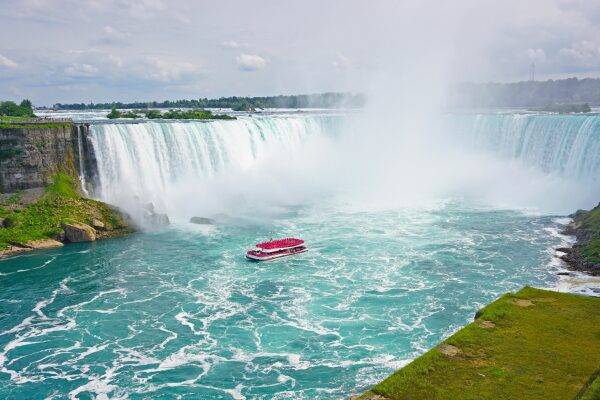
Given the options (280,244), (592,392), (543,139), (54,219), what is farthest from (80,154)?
(543,139)

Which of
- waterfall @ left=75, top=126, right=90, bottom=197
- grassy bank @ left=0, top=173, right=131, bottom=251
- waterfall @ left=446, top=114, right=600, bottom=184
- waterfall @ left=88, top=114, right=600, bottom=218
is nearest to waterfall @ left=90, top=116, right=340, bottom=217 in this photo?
waterfall @ left=88, top=114, right=600, bottom=218

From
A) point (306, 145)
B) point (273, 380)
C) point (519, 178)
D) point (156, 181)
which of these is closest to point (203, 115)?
point (306, 145)

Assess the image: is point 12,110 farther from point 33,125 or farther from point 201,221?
point 201,221

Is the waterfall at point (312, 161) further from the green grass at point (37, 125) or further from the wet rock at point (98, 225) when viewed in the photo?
the wet rock at point (98, 225)

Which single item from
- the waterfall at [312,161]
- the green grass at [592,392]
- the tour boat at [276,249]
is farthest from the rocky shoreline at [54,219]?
the green grass at [592,392]

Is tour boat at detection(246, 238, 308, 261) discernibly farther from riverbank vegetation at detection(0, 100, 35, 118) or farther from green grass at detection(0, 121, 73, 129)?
riverbank vegetation at detection(0, 100, 35, 118)

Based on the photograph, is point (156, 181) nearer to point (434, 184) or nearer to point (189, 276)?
point (189, 276)

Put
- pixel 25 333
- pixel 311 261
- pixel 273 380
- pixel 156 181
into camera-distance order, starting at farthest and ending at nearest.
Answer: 1. pixel 156 181
2. pixel 311 261
3. pixel 25 333
4. pixel 273 380
